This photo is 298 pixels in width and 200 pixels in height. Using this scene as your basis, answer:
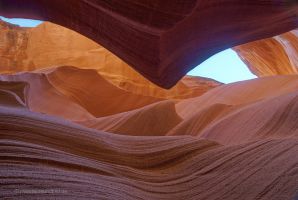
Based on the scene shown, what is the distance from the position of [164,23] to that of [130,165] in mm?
1895

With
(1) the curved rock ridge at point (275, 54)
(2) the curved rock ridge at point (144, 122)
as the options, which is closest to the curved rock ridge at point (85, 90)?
(2) the curved rock ridge at point (144, 122)

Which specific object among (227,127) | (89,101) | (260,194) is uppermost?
(89,101)

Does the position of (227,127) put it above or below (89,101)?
below

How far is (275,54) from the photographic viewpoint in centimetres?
973

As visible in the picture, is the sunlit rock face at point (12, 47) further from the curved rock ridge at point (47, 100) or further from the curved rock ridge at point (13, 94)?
the curved rock ridge at point (13, 94)

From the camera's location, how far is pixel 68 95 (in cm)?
776

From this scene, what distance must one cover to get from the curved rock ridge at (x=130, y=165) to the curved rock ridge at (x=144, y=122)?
5.94ft

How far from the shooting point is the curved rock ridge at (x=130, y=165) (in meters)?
2.12

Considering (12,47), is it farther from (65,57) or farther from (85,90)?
(85,90)

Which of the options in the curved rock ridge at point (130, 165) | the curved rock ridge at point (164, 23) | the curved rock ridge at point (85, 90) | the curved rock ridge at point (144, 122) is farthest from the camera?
the curved rock ridge at point (85, 90)

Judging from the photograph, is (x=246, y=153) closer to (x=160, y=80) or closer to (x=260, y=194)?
(x=260, y=194)

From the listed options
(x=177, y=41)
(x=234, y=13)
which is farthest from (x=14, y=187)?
(x=234, y=13)

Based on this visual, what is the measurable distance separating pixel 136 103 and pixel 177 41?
146 inches

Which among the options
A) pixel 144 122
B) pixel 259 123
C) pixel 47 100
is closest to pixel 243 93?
pixel 144 122
